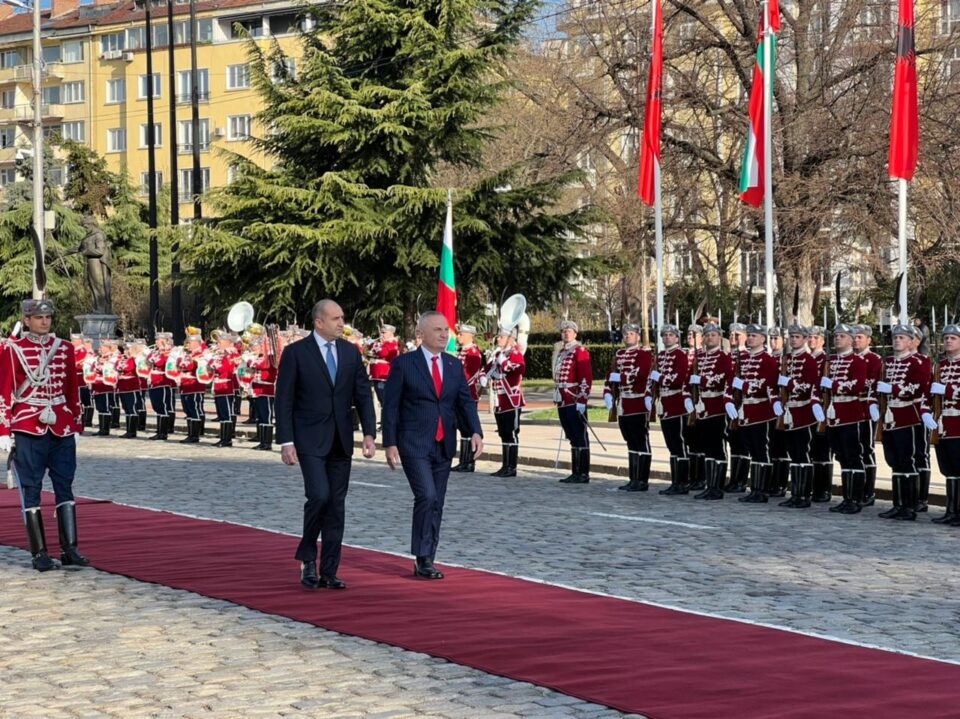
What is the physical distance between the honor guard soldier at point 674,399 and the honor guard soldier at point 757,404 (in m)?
0.80

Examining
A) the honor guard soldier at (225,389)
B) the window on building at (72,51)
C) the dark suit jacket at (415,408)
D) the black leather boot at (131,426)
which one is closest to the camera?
the dark suit jacket at (415,408)

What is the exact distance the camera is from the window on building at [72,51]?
98000 mm

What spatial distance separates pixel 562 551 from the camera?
518 inches

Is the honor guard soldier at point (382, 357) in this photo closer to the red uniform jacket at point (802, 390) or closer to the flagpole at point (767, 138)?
the flagpole at point (767, 138)

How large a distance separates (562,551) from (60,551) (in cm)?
397

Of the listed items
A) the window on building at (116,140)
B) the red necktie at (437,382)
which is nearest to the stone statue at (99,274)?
the red necktie at (437,382)

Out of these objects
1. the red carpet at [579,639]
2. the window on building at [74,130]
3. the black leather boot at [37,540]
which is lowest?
the red carpet at [579,639]

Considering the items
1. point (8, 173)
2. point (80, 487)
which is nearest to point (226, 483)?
point (80, 487)

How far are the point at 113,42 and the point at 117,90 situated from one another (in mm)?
2850

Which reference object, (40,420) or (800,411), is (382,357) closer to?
(800,411)

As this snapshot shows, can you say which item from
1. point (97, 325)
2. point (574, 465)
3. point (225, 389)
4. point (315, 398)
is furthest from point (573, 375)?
point (97, 325)

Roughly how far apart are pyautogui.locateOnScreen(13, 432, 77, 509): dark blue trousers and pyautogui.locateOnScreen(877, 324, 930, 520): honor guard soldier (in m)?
8.07

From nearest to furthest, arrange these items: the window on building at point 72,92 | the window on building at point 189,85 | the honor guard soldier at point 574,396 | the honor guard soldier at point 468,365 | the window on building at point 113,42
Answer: the honor guard soldier at point 574,396
the honor guard soldier at point 468,365
the window on building at point 189,85
the window on building at point 113,42
the window on building at point 72,92

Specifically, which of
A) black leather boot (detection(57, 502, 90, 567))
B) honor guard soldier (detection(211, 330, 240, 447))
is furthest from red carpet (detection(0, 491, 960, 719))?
honor guard soldier (detection(211, 330, 240, 447))
